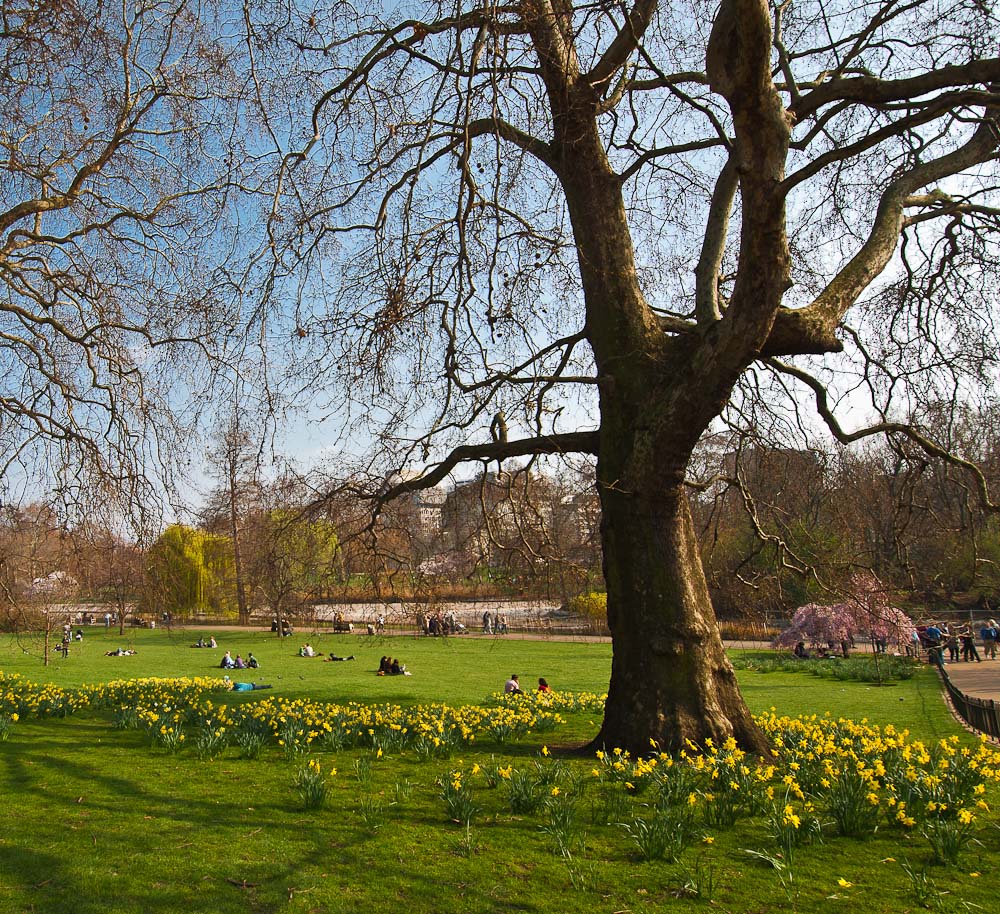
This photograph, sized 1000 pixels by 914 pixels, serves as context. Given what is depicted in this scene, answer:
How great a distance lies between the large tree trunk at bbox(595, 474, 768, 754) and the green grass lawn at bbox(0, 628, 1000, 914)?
0.76m

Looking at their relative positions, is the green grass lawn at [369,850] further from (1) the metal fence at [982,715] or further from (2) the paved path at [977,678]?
(2) the paved path at [977,678]

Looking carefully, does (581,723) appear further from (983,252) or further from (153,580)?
(983,252)

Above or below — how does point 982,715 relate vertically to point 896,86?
below

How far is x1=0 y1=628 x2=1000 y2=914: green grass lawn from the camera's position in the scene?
164 inches

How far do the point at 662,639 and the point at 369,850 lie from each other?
11.4 feet

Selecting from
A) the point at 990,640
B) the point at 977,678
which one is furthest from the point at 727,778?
the point at 990,640

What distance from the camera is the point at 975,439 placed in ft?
33.1

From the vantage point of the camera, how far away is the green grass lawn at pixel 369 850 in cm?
417

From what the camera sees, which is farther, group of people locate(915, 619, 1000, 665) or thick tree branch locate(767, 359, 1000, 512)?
group of people locate(915, 619, 1000, 665)

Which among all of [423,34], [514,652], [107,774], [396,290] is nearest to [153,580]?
[107,774]

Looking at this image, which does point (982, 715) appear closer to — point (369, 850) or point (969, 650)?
point (369, 850)

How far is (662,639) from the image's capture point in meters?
7.26

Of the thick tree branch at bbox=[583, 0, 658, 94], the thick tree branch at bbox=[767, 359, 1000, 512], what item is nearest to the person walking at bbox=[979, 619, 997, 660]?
the thick tree branch at bbox=[767, 359, 1000, 512]

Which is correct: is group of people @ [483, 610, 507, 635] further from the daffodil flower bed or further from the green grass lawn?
the green grass lawn
